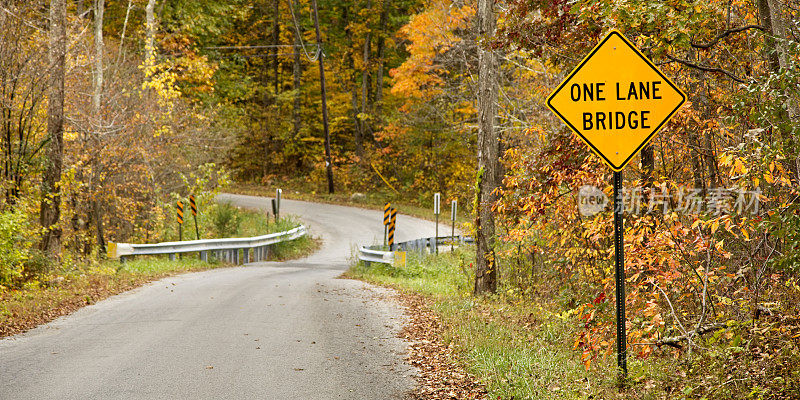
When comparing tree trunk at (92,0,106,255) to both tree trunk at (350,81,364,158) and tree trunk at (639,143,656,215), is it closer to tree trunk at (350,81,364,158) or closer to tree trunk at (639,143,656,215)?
tree trunk at (639,143,656,215)

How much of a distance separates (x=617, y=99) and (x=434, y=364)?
11.8 ft

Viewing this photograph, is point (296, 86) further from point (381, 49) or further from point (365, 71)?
point (381, 49)

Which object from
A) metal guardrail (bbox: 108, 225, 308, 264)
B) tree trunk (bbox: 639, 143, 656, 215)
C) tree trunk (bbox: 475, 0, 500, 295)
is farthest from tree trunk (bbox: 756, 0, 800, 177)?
metal guardrail (bbox: 108, 225, 308, 264)

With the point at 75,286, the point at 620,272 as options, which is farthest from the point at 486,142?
the point at 75,286

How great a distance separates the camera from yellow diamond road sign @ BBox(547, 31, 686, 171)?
5734 millimetres

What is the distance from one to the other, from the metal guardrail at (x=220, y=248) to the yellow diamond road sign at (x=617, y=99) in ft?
44.8

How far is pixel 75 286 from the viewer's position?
41.3ft

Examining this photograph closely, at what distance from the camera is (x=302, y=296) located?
1279 cm

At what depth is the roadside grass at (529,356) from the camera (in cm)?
589

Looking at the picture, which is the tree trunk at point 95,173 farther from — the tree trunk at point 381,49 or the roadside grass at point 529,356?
the tree trunk at point 381,49

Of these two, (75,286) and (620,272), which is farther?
(75,286)

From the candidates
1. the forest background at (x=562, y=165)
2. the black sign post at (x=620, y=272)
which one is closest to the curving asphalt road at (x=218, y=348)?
the black sign post at (x=620, y=272)

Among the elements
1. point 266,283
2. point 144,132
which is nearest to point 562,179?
point 266,283

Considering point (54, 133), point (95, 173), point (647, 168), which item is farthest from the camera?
point (95, 173)
